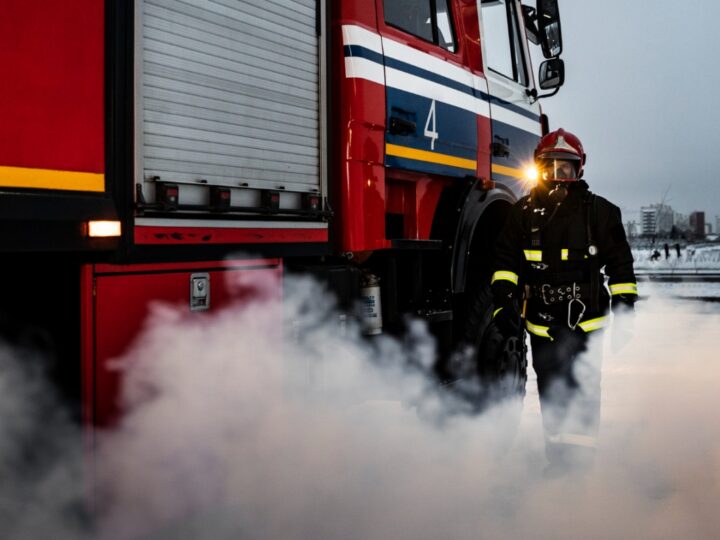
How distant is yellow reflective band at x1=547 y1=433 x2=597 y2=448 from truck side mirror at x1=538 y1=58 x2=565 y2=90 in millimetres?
2459

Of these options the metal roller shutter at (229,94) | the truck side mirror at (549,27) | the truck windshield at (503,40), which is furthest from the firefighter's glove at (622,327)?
the truck side mirror at (549,27)

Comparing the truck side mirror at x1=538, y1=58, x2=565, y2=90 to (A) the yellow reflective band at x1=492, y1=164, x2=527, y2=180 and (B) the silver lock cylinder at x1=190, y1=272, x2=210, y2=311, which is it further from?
(B) the silver lock cylinder at x1=190, y1=272, x2=210, y2=311

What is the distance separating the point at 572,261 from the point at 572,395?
717mm

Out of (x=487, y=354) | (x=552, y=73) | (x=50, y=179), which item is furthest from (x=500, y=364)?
(x=50, y=179)

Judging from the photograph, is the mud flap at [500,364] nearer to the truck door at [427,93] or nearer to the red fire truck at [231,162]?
the red fire truck at [231,162]

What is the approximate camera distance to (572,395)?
4363mm

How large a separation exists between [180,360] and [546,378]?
6.97 feet

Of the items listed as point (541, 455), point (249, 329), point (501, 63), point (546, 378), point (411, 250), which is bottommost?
point (541, 455)

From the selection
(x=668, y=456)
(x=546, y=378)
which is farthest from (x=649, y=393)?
(x=546, y=378)

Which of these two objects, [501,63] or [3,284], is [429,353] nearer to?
[501,63]

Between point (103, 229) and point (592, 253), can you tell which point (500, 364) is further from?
point (103, 229)

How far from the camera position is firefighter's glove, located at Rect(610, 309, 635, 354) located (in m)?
4.15

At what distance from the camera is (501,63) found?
5484 millimetres

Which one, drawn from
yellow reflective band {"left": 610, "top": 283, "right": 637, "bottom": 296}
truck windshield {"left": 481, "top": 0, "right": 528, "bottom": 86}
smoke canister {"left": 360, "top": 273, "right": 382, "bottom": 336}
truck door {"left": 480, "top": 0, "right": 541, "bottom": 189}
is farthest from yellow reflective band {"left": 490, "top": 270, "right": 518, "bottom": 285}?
truck windshield {"left": 481, "top": 0, "right": 528, "bottom": 86}
